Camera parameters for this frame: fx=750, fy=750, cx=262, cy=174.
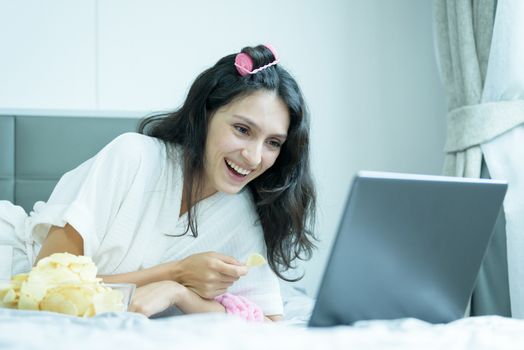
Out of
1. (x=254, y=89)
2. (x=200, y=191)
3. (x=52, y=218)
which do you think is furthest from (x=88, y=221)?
(x=254, y=89)

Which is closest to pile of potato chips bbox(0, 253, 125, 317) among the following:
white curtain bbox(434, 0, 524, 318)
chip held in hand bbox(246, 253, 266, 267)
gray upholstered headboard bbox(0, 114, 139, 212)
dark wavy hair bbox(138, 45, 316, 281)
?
chip held in hand bbox(246, 253, 266, 267)

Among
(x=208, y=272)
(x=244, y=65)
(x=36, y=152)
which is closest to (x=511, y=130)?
(x=244, y=65)

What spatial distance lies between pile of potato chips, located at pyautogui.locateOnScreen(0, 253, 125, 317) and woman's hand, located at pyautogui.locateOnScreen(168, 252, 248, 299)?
0.56m

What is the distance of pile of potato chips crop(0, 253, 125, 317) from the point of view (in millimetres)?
1062

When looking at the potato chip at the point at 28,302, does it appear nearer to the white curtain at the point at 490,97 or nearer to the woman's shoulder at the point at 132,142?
the woman's shoulder at the point at 132,142

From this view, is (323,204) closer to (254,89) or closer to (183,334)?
(254,89)

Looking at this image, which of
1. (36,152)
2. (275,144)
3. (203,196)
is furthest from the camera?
(36,152)

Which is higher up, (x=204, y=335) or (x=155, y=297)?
(x=204, y=335)

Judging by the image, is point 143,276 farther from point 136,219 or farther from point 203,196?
point 203,196

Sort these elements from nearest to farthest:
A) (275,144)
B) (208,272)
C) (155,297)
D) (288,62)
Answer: (155,297) < (208,272) < (275,144) < (288,62)

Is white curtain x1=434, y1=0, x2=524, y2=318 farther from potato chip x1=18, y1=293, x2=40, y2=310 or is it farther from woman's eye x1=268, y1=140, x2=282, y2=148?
potato chip x1=18, y1=293, x2=40, y2=310

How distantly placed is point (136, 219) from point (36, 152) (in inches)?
34.3

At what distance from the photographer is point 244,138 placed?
1864 millimetres

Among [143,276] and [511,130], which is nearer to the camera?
[143,276]
